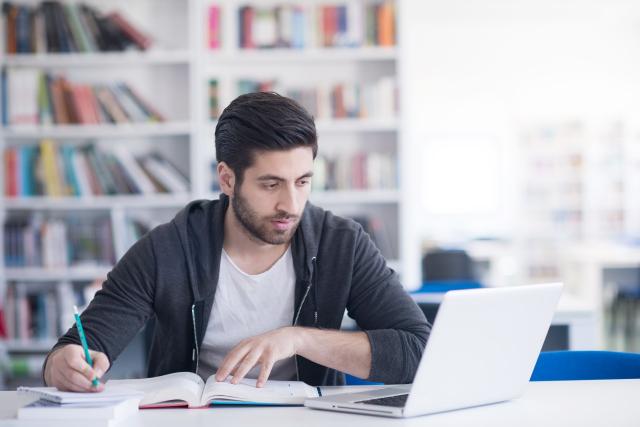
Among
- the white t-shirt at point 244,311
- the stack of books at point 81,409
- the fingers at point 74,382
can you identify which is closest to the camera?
the stack of books at point 81,409

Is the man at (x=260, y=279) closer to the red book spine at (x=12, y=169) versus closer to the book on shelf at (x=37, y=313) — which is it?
the book on shelf at (x=37, y=313)

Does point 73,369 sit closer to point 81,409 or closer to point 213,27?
point 81,409

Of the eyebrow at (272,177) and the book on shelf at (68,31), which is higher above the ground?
the book on shelf at (68,31)

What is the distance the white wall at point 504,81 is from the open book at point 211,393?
8109mm

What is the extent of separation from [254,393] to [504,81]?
8791mm

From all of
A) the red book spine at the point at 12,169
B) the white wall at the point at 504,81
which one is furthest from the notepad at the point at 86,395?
the white wall at the point at 504,81

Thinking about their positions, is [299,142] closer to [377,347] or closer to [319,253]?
[319,253]

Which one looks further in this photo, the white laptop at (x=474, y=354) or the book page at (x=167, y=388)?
the book page at (x=167, y=388)

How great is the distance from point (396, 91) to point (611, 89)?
19.8ft

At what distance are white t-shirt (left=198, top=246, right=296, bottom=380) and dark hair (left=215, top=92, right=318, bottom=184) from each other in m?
0.22

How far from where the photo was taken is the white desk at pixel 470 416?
1303 millimetres

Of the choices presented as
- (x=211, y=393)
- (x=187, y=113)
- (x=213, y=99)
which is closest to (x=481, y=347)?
(x=211, y=393)

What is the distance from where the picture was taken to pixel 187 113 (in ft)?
15.0

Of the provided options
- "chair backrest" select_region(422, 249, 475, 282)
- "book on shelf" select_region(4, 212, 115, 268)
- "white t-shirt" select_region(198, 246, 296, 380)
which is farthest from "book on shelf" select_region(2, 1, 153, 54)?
"white t-shirt" select_region(198, 246, 296, 380)
